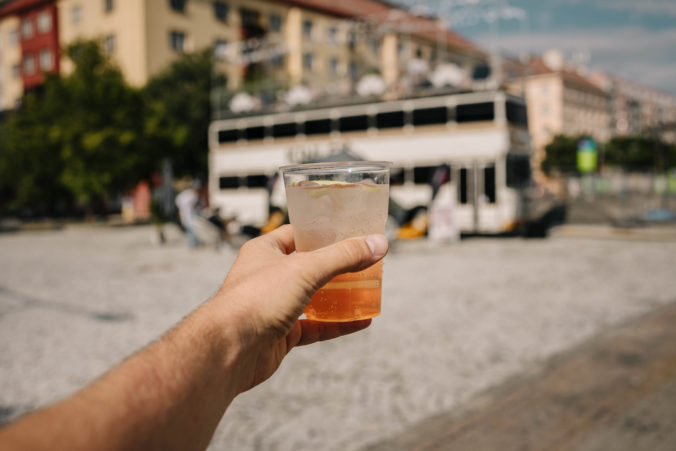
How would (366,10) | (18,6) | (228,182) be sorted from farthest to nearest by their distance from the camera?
(366,10)
(18,6)
(228,182)

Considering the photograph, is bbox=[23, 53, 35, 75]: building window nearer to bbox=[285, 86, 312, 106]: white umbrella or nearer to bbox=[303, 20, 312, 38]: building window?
bbox=[303, 20, 312, 38]: building window

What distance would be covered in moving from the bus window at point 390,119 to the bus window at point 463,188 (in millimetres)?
2410

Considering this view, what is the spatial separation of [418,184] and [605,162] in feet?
158

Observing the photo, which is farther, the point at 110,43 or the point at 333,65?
the point at 333,65

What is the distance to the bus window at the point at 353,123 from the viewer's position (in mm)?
19828

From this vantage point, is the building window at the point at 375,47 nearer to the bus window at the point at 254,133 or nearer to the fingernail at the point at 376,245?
the bus window at the point at 254,133

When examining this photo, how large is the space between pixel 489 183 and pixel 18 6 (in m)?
40.5

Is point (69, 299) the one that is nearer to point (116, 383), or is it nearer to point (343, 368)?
point (343, 368)

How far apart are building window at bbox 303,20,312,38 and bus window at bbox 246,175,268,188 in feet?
82.7

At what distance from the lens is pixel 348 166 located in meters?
1.19

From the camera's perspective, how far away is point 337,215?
3.88ft

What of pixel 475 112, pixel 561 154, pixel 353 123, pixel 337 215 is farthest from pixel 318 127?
pixel 561 154

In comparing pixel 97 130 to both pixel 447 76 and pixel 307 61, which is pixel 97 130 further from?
pixel 307 61

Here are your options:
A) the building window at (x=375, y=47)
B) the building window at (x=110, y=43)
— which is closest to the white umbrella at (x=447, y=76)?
the building window at (x=110, y=43)
